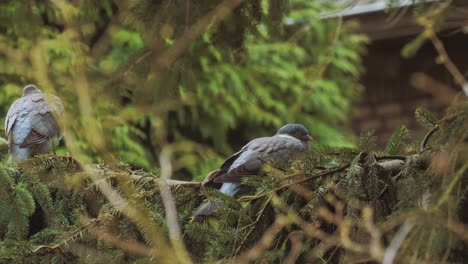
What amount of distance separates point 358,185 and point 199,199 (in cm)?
73

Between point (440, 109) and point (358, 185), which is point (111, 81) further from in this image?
point (440, 109)

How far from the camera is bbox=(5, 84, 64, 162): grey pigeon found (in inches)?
156

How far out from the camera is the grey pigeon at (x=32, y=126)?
397cm

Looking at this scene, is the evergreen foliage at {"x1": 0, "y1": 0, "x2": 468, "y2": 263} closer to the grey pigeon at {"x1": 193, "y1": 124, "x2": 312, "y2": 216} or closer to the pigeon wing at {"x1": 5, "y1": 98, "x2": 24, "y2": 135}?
the grey pigeon at {"x1": 193, "y1": 124, "x2": 312, "y2": 216}

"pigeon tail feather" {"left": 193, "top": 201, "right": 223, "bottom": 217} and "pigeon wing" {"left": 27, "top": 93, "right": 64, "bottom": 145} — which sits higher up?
"pigeon wing" {"left": 27, "top": 93, "right": 64, "bottom": 145}

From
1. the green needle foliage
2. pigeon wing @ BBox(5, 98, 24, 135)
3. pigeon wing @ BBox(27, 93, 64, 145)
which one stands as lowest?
the green needle foliage

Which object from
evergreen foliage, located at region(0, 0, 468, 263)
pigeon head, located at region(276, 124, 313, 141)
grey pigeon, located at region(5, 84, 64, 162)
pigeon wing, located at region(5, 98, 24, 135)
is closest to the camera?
evergreen foliage, located at region(0, 0, 468, 263)

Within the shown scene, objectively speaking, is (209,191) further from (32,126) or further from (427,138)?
(32,126)

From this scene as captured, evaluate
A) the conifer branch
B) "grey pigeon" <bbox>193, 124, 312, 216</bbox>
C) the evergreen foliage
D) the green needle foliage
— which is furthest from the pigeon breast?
the conifer branch

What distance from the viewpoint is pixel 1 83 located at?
6.39 m

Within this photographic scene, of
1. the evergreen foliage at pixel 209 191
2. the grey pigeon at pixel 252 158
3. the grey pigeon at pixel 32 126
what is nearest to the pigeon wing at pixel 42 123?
the grey pigeon at pixel 32 126

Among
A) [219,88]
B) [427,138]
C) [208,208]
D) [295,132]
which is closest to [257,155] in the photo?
[208,208]

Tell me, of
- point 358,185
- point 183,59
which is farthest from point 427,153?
point 183,59

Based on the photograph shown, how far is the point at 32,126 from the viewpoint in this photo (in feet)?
13.9
